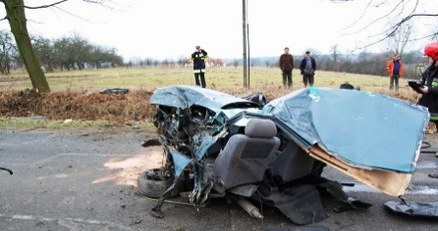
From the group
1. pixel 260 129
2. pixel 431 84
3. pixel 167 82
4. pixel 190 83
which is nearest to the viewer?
pixel 260 129

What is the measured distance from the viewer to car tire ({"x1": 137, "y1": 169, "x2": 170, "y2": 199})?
559 cm

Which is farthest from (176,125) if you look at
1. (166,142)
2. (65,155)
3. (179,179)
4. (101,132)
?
(101,132)

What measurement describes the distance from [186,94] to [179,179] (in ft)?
3.81

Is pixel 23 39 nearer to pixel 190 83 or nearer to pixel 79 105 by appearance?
pixel 79 105

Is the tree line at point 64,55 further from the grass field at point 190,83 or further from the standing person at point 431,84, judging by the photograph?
the standing person at point 431,84

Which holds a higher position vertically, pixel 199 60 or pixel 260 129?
pixel 199 60

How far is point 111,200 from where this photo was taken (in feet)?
18.8

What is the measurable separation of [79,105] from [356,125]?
1066 centimetres

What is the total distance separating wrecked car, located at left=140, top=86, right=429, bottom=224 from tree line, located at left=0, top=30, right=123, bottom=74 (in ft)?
79.2

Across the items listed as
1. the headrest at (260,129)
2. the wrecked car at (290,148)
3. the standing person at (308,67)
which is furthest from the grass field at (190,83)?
the headrest at (260,129)

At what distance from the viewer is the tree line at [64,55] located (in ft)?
98.7

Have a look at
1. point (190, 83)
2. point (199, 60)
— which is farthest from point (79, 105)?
point (190, 83)

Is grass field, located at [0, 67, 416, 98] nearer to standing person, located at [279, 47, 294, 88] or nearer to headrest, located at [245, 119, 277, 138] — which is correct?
standing person, located at [279, 47, 294, 88]

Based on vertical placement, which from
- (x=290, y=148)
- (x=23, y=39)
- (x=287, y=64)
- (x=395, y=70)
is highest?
(x=23, y=39)
